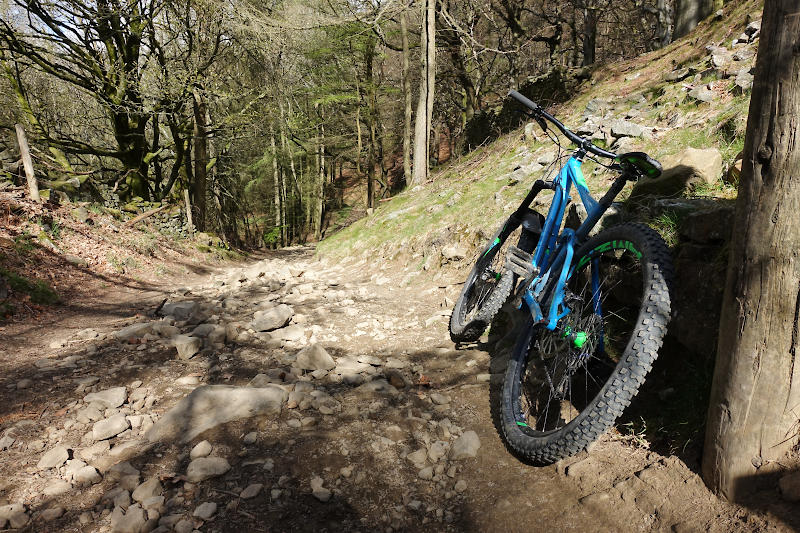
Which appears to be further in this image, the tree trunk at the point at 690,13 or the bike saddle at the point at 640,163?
the tree trunk at the point at 690,13

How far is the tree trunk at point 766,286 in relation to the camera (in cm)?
152

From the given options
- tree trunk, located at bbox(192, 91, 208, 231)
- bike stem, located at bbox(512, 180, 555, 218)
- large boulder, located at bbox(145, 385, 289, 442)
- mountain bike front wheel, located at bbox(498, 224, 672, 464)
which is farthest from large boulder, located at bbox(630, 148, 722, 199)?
tree trunk, located at bbox(192, 91, 208, 231)

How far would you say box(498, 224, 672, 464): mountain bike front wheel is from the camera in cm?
187

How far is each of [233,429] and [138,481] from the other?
1.77ft

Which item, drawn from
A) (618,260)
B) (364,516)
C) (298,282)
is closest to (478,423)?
(364,516)

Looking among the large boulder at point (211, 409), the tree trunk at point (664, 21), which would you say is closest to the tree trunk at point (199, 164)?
the large boulder at point (211, 409)

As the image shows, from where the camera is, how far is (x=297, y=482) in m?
2.13

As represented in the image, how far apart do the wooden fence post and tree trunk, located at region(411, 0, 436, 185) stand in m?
8.63

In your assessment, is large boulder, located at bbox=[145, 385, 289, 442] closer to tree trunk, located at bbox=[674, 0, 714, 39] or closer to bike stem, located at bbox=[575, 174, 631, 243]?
bike stem, located at bbox=[575, 174, 631, 243]

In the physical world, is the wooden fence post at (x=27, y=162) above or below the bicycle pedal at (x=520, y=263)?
above

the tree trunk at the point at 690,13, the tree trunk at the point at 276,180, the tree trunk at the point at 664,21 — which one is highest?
the tree trunk at the point at 664,21

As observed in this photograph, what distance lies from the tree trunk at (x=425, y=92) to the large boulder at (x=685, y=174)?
850 cm

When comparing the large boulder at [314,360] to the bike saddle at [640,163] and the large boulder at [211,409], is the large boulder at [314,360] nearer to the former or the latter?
the large boulder at [211,409]

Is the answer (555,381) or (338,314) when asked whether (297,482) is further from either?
(338,314)
